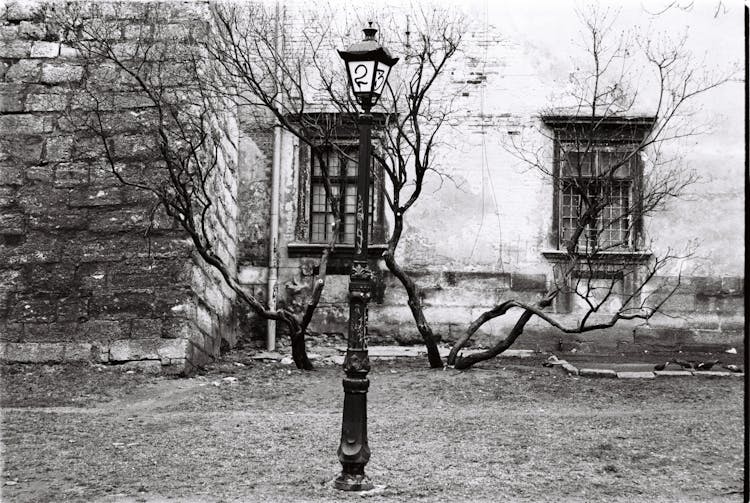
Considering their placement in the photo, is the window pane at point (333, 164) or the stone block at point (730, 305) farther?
the window pane at point (333, 164)

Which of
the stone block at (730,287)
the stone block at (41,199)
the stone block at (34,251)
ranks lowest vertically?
the stone block at (730,287)

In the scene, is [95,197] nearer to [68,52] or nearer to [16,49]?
[68,52]

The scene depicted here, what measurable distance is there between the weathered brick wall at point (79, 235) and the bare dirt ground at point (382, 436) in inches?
17.1

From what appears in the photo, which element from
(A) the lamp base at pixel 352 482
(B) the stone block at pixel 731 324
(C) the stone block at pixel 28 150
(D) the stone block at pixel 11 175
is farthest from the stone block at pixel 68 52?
(B) the stone block at pixel 731 324

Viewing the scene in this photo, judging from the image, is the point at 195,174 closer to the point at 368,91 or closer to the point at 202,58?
the point at 202,58

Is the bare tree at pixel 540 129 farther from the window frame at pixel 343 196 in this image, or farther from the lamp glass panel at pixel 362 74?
the lamp glass panel at pixel 362 74

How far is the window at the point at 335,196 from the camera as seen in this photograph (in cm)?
1239

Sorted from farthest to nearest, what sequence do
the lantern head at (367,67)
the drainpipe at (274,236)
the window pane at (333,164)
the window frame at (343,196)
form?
the window pane at (333,164), the window frame at (343,196), the drainpipe at (274,236), the lantern head at (367,67)

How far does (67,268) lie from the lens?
32.4 feet

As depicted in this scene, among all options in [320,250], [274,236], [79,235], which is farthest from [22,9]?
[320,250]

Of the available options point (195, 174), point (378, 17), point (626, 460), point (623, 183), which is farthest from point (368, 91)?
point (623, 183)

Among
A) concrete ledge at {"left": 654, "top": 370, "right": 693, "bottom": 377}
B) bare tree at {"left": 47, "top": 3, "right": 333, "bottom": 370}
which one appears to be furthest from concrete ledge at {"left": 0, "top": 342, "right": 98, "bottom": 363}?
concrete ledge at {"left": 654, "top": 370, "right": 693, "bottom": 377}

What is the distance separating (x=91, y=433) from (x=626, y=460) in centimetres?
468

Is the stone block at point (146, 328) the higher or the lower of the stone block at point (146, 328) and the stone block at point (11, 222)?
the lower
